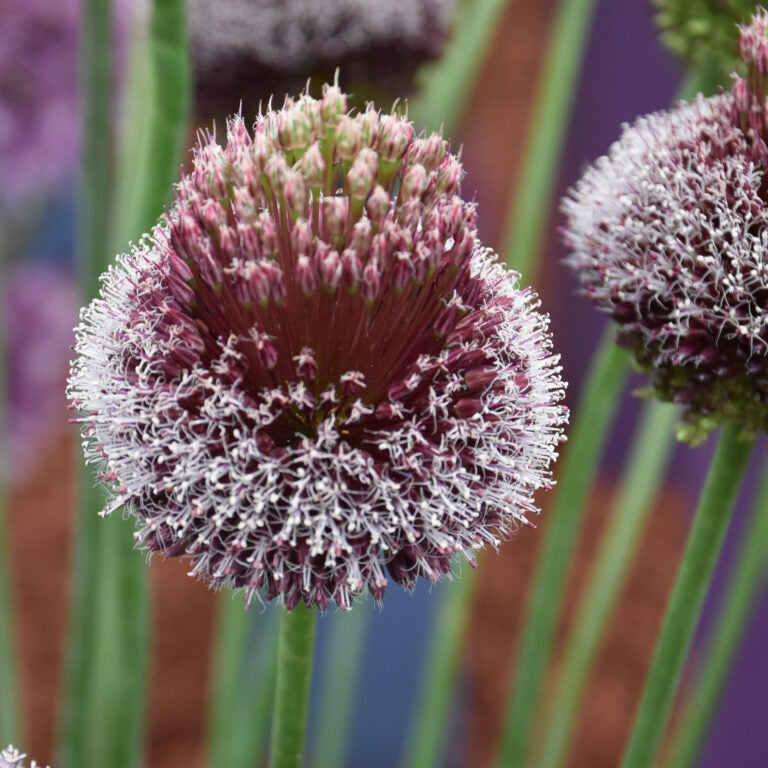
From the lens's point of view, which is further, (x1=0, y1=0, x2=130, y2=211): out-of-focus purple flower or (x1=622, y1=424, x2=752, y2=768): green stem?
(x1=0, y1=0, x2=130, y2=211): out-of-focus purple flower

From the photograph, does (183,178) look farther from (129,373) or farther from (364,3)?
(364,3)

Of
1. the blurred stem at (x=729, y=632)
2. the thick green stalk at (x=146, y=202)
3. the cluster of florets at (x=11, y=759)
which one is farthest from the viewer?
the blurred stem at (x=729, y=632)

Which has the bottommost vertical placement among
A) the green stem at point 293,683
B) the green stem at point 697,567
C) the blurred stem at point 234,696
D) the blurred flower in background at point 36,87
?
the blurred stem at point 234,696

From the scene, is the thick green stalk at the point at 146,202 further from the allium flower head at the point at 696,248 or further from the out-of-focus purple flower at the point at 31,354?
the out-of-focus purple flower at the point at 31,354

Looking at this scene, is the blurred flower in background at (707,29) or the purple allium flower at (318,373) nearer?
the purple allium flower at (318,373)

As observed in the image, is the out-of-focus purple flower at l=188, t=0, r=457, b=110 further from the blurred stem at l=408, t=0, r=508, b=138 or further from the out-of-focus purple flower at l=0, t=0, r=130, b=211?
the out-of-focus purple flower at l=0, t=0, r=130, b=211

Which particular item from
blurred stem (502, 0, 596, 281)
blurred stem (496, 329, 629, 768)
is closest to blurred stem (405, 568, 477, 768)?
blurred stem (496, 329, 629, 768)

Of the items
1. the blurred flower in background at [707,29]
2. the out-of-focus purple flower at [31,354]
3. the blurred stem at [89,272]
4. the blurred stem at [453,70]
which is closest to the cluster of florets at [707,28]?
the blurred flower in background at [707,29]
